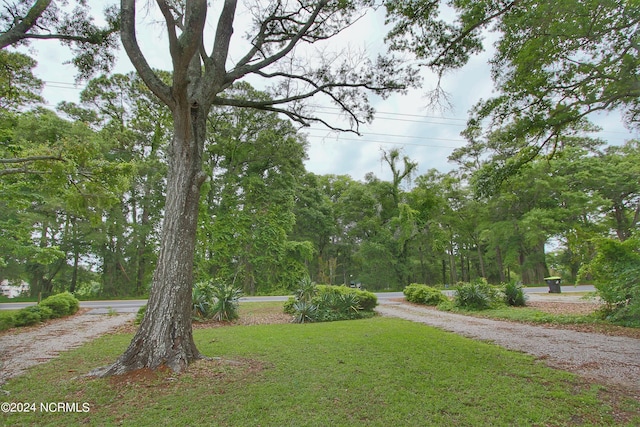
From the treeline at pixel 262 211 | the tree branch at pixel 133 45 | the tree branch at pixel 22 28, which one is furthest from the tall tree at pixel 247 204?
the tree branch at pixel 133 45

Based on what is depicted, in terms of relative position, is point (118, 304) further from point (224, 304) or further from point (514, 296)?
point (514, 296)

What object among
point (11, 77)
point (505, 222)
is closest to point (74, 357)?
point (11, 77)

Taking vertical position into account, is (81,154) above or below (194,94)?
below

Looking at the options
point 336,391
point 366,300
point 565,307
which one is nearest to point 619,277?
point 565,307

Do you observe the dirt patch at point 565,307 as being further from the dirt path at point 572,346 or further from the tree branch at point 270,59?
A: the tree branch at point 270,59

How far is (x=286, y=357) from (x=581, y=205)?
2496 cm

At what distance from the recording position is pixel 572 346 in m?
5.64

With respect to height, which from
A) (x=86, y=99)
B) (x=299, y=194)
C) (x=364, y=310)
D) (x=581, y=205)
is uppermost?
(x=86, y=99)

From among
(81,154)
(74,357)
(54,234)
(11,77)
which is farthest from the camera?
(54,234)

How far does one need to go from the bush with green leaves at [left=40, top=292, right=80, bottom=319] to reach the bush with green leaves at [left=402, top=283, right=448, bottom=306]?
13998 mm

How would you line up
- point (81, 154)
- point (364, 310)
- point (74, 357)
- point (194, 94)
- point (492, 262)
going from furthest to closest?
point (492, 262), point (364, 310), point (81, 154), point (74, 357), point (194, 94)

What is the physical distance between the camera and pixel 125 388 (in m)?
3.66

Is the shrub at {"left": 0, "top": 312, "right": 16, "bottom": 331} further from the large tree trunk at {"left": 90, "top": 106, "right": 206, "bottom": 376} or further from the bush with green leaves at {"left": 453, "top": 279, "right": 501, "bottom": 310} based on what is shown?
the bush with green leaves at {"left": 453, "top": 279, "right": 501, "bottom": 310}

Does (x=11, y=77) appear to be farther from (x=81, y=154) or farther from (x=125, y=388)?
(x=125, y=388)
